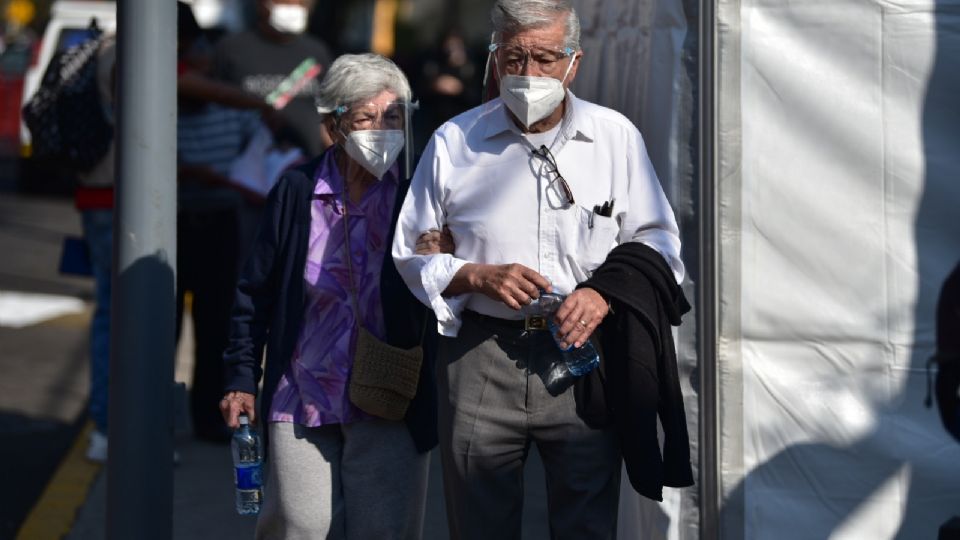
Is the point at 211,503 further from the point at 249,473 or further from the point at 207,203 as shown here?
the point at 249,473

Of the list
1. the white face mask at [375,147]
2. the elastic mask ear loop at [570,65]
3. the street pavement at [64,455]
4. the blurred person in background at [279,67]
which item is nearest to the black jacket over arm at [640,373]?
the elastic mask ear loop at [570,65]

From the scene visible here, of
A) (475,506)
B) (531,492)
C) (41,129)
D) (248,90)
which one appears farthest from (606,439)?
(248,90)

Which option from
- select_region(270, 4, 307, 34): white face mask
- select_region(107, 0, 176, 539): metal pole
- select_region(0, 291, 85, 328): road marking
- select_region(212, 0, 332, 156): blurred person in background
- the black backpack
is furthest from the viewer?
select_region(0, 291, 85, 328): road marking

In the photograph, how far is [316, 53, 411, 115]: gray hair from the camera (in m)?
4.00

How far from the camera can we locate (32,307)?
11.0 meters

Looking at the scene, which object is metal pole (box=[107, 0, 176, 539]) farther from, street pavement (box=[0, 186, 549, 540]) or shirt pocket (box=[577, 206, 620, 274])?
shirt pocket (box=[577, 206, 620, 274])

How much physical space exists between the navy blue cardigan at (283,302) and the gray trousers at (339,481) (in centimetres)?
9

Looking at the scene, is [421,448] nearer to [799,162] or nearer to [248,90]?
[799,162]

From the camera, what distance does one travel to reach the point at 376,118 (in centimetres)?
402

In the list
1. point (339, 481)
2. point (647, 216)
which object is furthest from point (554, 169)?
point (339, 481)

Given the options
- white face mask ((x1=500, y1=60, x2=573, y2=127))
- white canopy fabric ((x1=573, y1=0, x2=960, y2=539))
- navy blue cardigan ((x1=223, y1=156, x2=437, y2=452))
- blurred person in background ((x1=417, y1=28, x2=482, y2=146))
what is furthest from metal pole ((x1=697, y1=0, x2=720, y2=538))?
blurred person in background ((x1=417, y1=28, x2=482, y2=146))

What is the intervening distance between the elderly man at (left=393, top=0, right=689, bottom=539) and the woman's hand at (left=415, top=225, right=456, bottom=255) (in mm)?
18

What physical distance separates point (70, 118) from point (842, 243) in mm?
3563

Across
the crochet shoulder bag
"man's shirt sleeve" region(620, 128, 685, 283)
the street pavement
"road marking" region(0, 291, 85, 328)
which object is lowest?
"road marking" region(0, 291, 85, 328)
